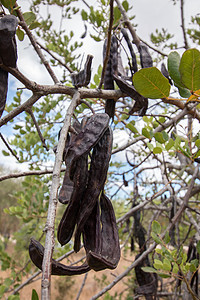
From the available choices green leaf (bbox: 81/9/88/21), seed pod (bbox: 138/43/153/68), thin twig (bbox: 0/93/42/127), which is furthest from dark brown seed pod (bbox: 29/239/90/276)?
green leaf (bbox: 81/9/88/21)

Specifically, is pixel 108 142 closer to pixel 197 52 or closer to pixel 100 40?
pixel 197 52

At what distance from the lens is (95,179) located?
656mm

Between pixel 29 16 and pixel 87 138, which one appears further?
pixel 29 16

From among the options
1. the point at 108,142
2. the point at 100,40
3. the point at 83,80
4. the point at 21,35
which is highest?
the point at 100,40

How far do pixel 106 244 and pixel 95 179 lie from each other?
0.55ft

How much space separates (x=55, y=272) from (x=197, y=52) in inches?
24.9

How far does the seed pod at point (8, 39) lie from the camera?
61 cm

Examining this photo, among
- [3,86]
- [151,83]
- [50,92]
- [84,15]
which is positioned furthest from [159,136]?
[84,15]

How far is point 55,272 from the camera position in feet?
1.82

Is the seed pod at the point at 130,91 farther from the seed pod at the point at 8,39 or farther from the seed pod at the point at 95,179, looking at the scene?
the seed pod at the point at 8,39

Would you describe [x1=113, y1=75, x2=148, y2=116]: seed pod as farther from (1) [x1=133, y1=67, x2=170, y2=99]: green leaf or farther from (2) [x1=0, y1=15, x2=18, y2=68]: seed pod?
(2) [x1=0, y1=15, x2=18, y2=68]: seed pod

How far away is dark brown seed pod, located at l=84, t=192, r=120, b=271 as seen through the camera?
1.67 ft

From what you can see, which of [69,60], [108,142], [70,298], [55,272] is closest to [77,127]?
[108,142]

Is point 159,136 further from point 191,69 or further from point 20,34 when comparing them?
point 20,34
